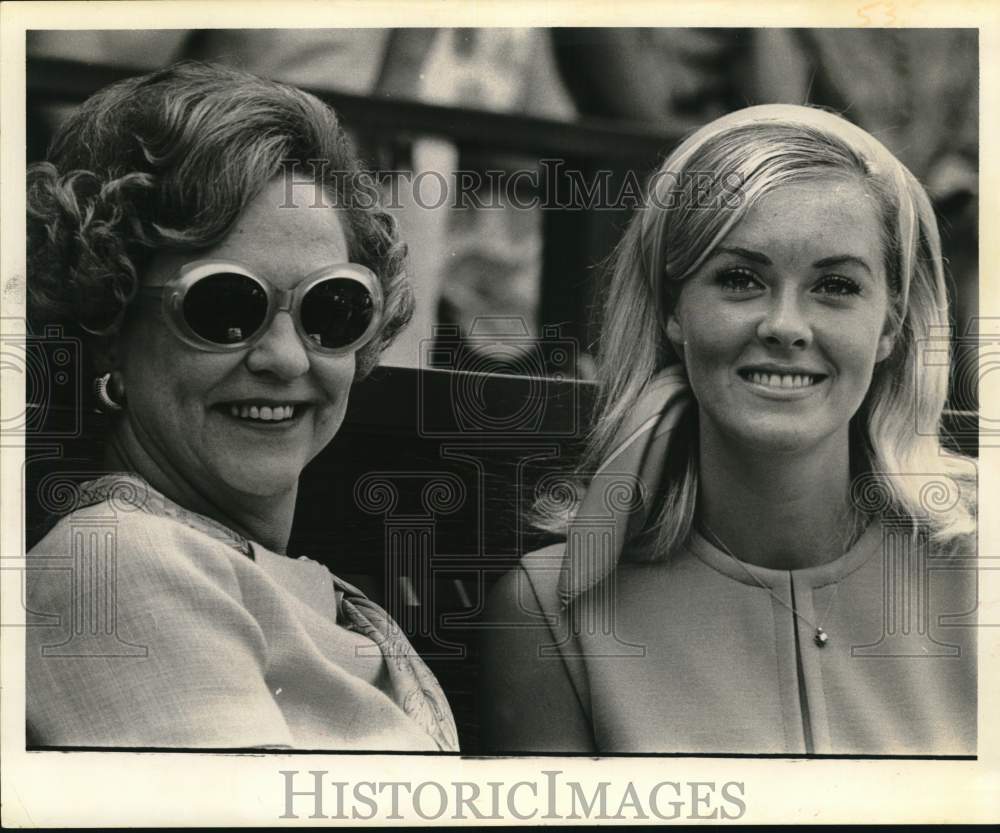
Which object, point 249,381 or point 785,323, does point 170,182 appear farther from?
point 785,323

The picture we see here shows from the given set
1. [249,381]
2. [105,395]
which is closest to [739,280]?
[249,381]

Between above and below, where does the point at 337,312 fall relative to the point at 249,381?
above

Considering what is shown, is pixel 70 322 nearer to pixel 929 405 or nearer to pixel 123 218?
pixel 123 218

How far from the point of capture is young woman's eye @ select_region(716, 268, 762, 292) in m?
4.28

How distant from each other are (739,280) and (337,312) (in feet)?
3.94

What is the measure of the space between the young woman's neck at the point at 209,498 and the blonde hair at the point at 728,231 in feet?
3.16

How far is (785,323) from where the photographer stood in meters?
4.24

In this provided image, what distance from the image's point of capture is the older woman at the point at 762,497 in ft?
14.1

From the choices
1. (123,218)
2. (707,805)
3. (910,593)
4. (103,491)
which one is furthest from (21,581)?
(910,593)

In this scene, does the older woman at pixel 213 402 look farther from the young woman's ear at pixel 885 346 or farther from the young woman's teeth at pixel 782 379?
the young woman's ear at pixel 885 346

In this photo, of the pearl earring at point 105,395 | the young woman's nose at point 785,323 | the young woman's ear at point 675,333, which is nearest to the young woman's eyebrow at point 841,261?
the young woman's nose at point 785,323

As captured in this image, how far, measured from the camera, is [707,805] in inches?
171

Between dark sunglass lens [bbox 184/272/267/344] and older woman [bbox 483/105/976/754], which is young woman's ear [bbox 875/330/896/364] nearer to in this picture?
older woman [bbox 483/105/976/754]

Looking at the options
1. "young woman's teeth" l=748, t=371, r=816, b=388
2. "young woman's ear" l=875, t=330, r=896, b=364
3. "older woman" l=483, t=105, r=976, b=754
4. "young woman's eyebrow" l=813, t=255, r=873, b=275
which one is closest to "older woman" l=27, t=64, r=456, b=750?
"older woman" l=483, t=105, r=976, b=754
